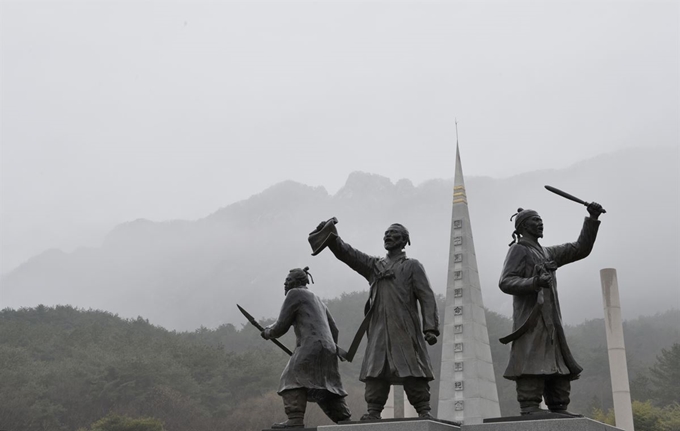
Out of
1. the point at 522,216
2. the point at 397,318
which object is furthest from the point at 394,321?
the point at 522,216

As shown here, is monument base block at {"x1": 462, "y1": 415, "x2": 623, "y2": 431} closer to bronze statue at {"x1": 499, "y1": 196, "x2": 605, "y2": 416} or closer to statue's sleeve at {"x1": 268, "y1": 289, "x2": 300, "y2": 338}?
bronze statue at {"x1": 499, "y1": 196, "x2": 605, "y2": 416}

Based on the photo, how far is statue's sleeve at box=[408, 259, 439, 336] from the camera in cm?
694

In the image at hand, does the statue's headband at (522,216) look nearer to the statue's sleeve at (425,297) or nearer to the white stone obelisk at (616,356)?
the statue's sleeve at (425,297)

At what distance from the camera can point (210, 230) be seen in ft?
411

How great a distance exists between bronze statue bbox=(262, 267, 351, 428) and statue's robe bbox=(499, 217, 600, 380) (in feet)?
6.14

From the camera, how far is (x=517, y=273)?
6.89 metres

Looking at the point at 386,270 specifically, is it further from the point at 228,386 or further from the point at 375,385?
the point at 228,386

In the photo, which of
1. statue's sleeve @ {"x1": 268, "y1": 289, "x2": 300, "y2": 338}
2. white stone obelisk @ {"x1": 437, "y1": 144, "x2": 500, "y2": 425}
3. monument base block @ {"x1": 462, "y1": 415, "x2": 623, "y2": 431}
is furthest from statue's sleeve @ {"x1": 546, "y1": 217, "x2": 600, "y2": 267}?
white stone obelisk @ {"x1": 437, "y1": 144, "x2": 500, "y2": 425}

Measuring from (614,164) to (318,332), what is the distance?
9442cm

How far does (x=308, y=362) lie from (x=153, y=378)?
31820 mm

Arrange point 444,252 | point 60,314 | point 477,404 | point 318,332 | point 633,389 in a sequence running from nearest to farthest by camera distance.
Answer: point 318,332, point 477,404, point 633,389, point 60,314, point 444,252

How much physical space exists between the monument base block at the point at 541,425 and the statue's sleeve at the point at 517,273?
1059mm

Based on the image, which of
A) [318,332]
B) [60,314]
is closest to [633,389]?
[318,332]

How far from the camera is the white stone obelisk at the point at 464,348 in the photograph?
998 inches
